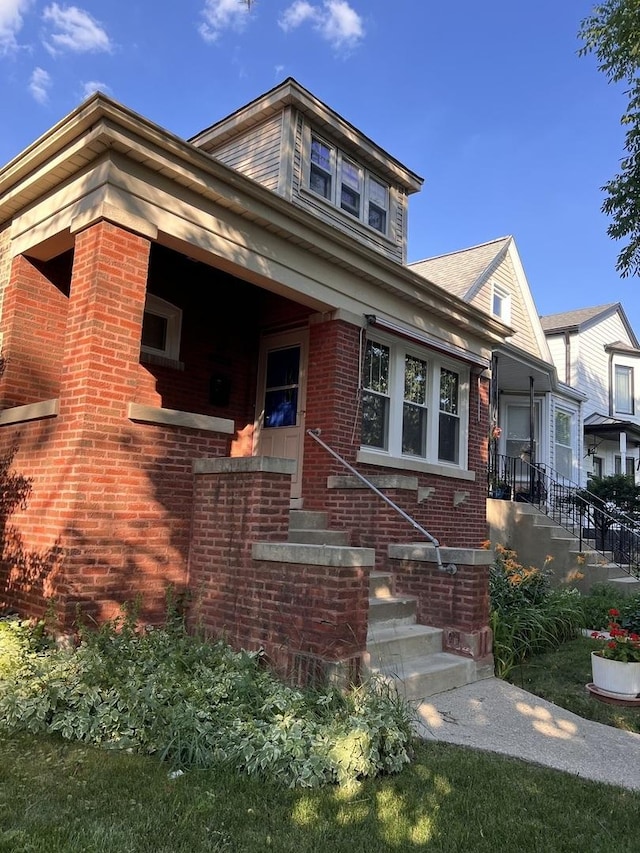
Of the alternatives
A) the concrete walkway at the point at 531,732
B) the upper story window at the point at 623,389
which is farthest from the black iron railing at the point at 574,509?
the upper story window at the point at 623,389

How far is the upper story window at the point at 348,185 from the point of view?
35.3 ft

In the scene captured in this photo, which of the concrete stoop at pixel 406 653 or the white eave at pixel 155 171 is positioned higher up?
the white eave at pixel 155 171

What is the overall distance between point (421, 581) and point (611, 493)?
→ 9.50 m

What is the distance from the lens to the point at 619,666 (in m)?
5.21

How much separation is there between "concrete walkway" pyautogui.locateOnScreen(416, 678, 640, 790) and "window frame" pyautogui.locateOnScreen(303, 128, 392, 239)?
8085 millimetres

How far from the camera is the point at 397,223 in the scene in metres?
12.1

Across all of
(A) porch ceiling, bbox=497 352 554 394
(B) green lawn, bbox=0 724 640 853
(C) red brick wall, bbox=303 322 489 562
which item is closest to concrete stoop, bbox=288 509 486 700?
(C) red brick wall, bbox=303 322 489 562

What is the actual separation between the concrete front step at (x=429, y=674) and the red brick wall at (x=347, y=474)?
1296 mm

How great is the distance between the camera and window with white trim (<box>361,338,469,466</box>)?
8.67 meters

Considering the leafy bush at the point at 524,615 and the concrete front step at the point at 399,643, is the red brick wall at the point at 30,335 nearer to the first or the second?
the concrete front step at the point at 399,643

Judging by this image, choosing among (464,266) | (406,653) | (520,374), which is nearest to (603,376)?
(464,266)

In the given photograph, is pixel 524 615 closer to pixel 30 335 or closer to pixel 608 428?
pixel 30 335

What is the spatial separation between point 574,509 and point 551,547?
2750 mm

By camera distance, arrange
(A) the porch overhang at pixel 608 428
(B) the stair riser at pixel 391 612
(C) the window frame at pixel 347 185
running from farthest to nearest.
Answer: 1. (A) the porch overhang at pixel 608 428
2. (C) the window frame at pixel 347 185
3. (B) the stair riser at pixel 391 612
